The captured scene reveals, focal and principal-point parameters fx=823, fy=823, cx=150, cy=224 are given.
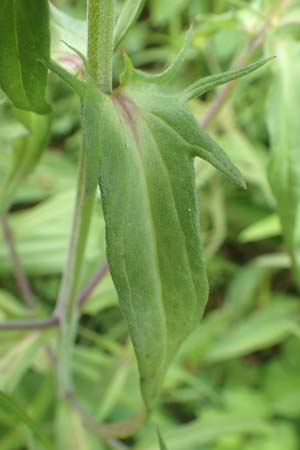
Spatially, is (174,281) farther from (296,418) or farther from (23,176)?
(296,418)

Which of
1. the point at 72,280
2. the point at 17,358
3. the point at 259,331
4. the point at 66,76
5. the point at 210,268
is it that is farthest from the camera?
the point at 210,268

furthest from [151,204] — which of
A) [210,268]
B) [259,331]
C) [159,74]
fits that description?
[210,268]

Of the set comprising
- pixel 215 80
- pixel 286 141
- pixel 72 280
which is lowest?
pixel 72 280

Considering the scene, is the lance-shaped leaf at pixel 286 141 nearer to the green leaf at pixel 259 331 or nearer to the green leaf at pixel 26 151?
the green leaf at pixel 26 151

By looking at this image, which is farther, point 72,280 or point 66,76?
point 72,280

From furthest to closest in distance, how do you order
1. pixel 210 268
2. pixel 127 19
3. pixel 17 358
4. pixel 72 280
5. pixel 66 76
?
pixel 210 268 < pixel 17 358 < pixel 72 280 < pixel 127 19 < pixel 66 76

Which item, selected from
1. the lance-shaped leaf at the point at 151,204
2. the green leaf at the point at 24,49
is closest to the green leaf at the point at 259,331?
the lance-shaped leaf at the point at 151,204

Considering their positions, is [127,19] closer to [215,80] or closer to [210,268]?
[215,80]
